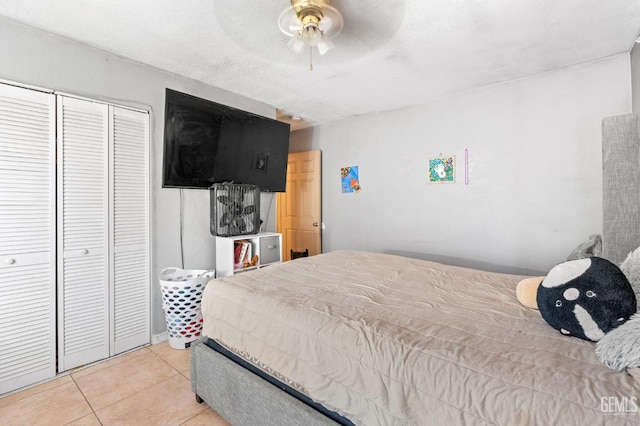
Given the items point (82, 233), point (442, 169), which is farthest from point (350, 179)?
point (82, 233)

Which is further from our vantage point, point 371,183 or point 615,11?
point 371,183

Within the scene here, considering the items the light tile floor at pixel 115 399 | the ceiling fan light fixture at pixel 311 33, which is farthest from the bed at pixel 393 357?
the ceiling fan light fixture at pixel 311 33

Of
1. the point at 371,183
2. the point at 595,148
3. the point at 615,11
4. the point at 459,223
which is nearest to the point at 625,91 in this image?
the point at 595,148

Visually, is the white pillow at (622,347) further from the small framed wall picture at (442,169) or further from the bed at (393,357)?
the small framed wall picture at (442,169)

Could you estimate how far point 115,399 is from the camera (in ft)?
6.13

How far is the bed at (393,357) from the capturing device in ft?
2.74

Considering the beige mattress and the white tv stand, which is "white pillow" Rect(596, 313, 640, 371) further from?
the white tv stand

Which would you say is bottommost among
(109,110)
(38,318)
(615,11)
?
(38,318)

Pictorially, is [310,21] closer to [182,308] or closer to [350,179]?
[182,308]

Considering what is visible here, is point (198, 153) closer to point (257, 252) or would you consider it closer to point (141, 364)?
point (257, 252)

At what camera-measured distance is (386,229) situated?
3750 millimetres

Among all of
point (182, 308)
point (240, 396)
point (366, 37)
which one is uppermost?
point (366, 37)

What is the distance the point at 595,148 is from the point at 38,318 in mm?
4453

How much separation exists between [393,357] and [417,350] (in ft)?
0.29
